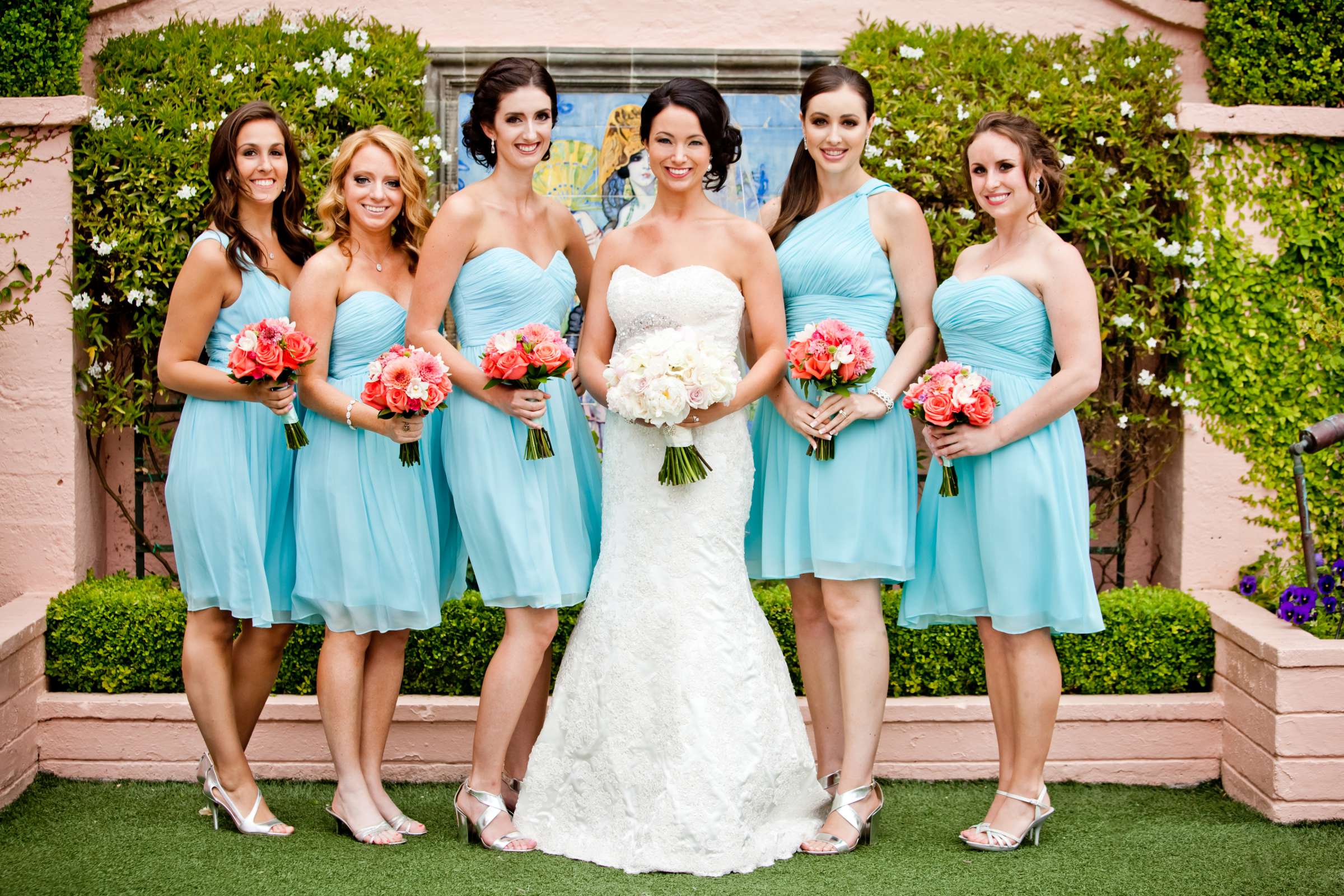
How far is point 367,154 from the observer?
14.5ft

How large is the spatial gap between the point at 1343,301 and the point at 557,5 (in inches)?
162

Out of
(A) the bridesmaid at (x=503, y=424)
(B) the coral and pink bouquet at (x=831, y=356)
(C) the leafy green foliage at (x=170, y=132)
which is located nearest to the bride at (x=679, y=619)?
(A) the bridesmaid at (x=503, y=424)

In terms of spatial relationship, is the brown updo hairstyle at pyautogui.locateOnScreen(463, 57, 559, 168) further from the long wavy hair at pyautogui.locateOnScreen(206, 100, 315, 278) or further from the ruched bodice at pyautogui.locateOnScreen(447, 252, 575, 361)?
the long wavy hair at pyautogui.locateOnScreen(206, 100, 315, 278)

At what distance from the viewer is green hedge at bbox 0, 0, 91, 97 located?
5.58m

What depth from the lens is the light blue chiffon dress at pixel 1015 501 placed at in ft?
13.8

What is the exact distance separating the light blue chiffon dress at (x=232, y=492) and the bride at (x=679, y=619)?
3.81 feet

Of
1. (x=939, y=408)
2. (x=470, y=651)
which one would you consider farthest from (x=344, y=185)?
(x=939, y=408)

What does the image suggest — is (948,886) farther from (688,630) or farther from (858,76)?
(858,76)

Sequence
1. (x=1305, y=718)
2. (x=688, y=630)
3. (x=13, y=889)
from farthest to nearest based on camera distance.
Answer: (x=1305, y=718)
(x=688, y=630)
(x=13, y=889)

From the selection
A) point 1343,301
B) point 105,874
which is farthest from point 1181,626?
point 105,874

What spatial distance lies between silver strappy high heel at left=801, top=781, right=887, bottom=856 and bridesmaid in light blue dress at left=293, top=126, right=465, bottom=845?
1490 millimetres

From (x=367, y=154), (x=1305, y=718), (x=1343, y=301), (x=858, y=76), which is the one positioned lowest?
(x=1305, y=718)

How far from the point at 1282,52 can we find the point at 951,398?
3068 millimetres

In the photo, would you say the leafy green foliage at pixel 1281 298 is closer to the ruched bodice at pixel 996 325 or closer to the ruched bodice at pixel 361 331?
the ruched bodice at pixel 996 325
